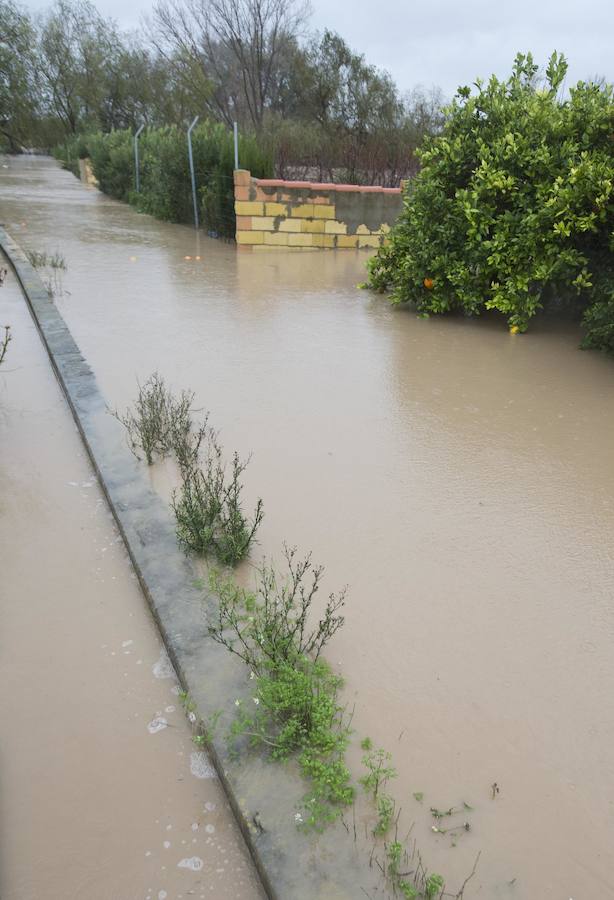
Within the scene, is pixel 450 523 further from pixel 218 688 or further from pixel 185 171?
pixel 185 171

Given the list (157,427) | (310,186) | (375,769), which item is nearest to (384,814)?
(375,769)

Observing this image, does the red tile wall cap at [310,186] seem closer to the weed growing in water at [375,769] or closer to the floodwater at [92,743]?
the floodwater at [92,743]

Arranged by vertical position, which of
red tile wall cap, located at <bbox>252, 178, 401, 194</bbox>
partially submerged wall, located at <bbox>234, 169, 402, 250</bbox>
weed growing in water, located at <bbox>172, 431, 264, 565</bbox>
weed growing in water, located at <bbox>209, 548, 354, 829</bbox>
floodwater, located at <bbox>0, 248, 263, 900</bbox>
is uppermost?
red tile wall cap, located at <bbox>252, 178, 401, 194</bbox>

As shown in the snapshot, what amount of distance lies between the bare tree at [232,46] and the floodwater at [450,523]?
22026mm

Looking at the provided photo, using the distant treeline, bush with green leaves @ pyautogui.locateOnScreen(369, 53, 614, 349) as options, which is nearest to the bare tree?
the distant treeline

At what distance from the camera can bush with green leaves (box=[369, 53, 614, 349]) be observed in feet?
16.6

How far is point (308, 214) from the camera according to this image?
1030cm

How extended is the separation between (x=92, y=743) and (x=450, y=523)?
5.67 ft

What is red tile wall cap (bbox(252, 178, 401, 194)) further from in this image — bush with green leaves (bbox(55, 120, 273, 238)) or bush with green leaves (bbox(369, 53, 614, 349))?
bush with green leaves (bbox(369, 53, 614, 349))

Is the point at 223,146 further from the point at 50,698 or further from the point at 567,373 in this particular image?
the point at 50,698

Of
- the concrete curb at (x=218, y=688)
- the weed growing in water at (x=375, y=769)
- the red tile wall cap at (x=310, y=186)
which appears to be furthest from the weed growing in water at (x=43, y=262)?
the weed growing in water at (x=375, y=769)

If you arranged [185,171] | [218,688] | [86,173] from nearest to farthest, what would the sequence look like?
1. [218,688]
2. [185,171]
3. [86,173]

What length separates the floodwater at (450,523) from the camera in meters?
1.65

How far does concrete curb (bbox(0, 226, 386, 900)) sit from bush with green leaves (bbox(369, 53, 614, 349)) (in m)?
3.83
